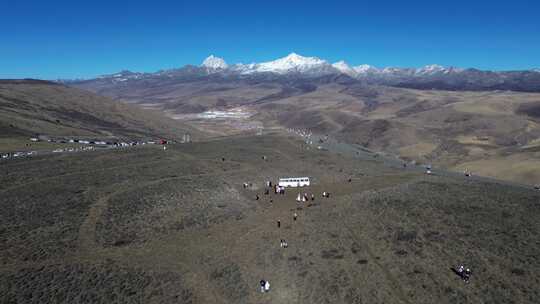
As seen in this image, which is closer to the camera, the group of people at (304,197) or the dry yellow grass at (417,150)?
the group of people at (304,197)

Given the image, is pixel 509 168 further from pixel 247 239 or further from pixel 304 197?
pixel 247 239

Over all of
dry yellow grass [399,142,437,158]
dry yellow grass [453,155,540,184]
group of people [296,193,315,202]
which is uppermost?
group of people [296,193,315,202]

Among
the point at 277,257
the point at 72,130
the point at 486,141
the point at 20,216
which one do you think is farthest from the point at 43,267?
the point at 486,141

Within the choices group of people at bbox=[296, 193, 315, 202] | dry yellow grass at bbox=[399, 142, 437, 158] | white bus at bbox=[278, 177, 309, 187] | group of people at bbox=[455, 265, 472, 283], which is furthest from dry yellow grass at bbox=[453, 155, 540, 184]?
group of people at bbox=[455, 265, 472, 283]

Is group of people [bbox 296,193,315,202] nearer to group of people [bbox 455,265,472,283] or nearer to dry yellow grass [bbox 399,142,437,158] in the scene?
group of people [bbox 455,265,472,283]

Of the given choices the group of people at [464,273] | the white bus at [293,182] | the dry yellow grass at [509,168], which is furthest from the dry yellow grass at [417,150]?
the group of people at [464,273]

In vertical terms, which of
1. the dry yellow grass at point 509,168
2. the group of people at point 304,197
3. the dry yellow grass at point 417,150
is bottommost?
the dry yellow grass at point 417,150

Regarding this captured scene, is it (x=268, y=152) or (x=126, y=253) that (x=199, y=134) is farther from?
(x=126, y=253)

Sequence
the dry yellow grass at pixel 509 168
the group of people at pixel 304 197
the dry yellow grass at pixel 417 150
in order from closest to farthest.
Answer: the group of people at pixel 304 197
the dry yellow grass at pixel 509 168
the dry yellow grass at pixel 417 150

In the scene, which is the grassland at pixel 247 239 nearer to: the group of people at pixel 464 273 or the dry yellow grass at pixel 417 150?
the group of people at pixel 464 273
